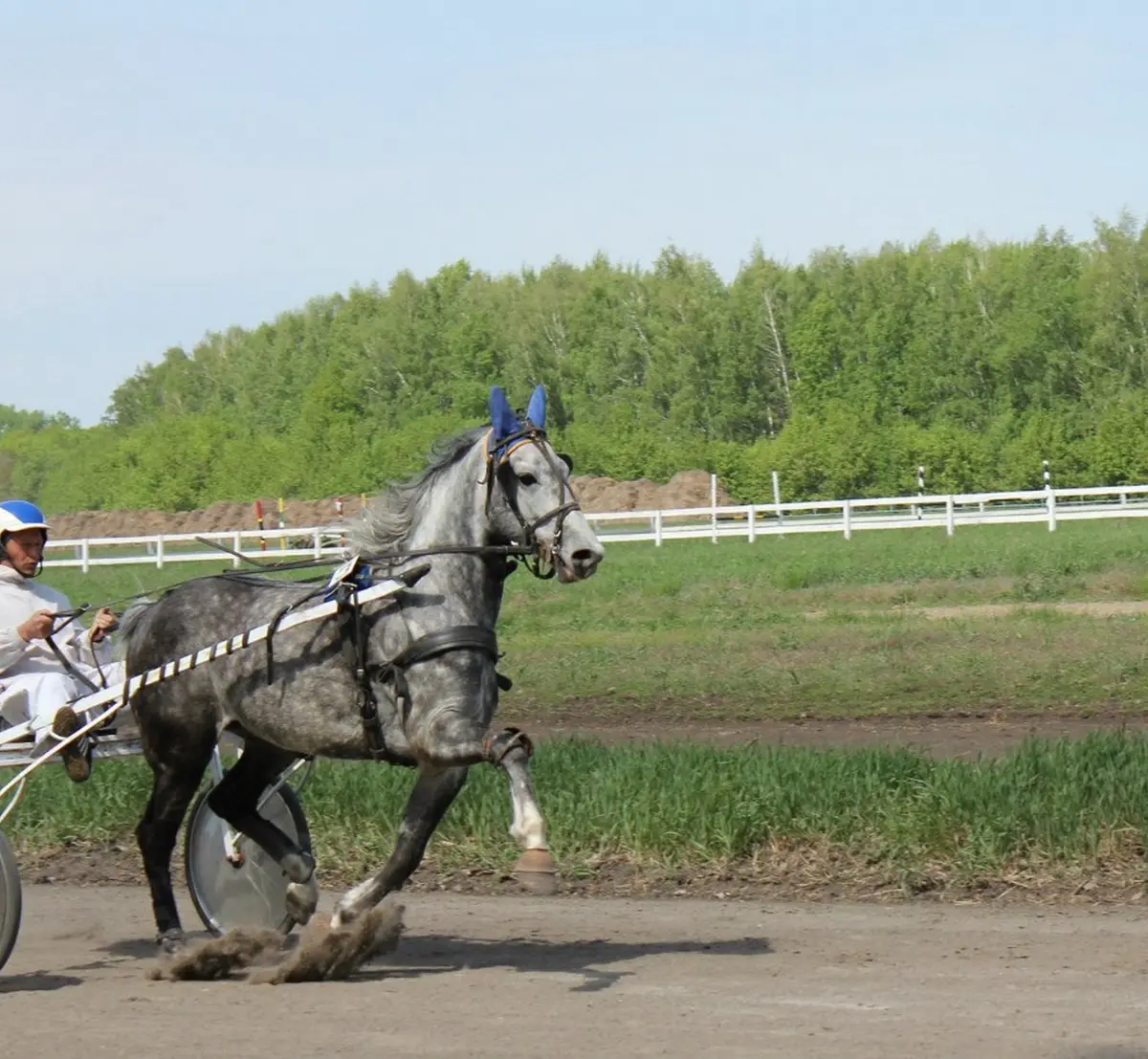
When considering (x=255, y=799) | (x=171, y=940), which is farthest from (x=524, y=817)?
(x=171, y=940)

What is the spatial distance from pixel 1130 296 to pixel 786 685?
4619 centimetres

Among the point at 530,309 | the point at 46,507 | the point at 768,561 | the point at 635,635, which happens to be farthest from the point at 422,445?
the point at 635,635

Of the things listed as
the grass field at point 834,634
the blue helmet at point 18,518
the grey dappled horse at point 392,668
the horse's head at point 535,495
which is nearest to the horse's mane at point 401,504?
the grey dappled horse at point 392,668

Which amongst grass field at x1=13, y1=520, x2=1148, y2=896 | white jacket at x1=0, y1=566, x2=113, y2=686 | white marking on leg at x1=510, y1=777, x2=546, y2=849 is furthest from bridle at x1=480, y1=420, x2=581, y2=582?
grass field at x1=13, y1=520, x2=1148, y2=896

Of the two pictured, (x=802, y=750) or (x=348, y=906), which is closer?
(x=348, y=906)

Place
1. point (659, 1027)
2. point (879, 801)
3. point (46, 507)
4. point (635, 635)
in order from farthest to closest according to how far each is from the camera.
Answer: point (46, 507) < point (635, 635) < point (879, 801) < point (659, 1027)

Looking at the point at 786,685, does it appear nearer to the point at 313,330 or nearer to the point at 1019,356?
the point at 1019,356

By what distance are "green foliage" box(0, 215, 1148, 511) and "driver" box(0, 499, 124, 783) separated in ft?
146

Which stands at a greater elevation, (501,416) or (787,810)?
(501,416)

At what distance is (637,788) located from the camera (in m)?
9.76

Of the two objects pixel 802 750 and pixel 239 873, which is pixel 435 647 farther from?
pixel 802 750

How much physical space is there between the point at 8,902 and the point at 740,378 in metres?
61.4

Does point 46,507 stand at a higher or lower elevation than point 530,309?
lower

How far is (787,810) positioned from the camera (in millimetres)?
9258
